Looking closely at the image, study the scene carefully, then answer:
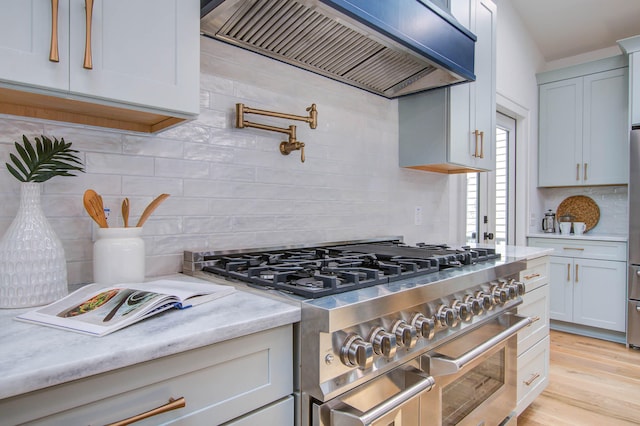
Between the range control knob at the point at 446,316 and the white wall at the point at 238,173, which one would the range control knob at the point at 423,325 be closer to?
the range control knob at the point at 446,316

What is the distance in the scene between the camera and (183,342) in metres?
0.70

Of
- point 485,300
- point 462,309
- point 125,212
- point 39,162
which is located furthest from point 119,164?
point 485,300

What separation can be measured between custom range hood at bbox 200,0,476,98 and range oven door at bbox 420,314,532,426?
1176 mm

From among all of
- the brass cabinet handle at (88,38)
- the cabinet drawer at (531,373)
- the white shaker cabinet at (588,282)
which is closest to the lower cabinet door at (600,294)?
the white shaker cabinet at (588,282)

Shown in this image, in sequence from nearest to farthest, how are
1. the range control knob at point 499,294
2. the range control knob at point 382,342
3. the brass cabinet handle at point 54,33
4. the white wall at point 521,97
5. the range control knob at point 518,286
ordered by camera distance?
1. the brass cabinet handle at point 54,33
2. the range control knob at point 382,342
3. the range control knob at point 499,294
4. the range control knob at point 518,286
5. the white wall at point 521,97

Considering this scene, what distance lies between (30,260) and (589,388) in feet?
10.1

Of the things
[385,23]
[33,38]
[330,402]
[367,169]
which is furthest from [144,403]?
[367,169]

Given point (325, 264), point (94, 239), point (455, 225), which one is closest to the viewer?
point (94, 239)

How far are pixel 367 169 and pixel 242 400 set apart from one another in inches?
62.3

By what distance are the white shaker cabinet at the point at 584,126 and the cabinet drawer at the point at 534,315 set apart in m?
2.17

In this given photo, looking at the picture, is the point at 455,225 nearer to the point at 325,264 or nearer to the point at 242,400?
the point at 325,264

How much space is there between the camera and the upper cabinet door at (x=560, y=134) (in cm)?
383

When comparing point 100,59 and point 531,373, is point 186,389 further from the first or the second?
point 531,373

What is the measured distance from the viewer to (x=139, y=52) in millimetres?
994
